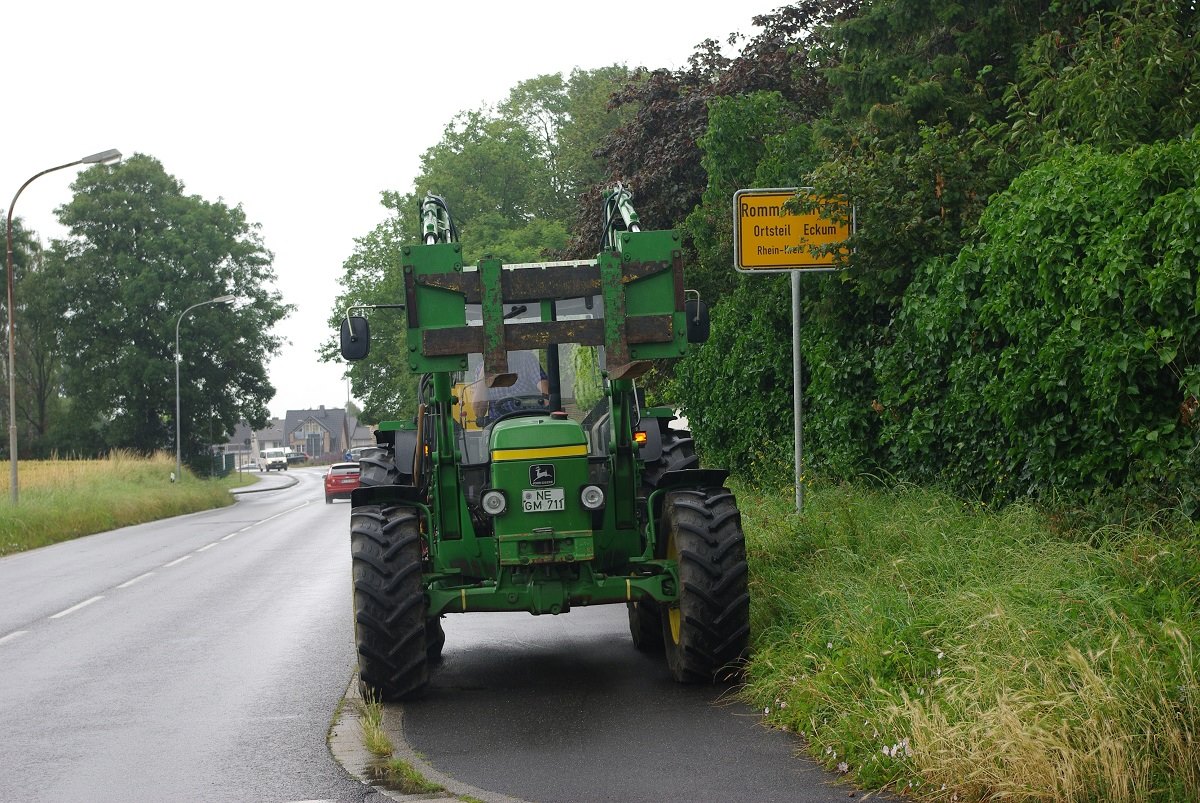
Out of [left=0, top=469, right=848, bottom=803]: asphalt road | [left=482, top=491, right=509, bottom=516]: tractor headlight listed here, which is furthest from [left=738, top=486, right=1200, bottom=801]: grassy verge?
[left=482, top=491, right=509, bottom=516]: tractor headlight

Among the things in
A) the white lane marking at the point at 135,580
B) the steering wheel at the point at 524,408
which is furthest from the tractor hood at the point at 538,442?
the white lane marking at the point at 135,580

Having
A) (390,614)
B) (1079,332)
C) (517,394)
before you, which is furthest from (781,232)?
(390,614)

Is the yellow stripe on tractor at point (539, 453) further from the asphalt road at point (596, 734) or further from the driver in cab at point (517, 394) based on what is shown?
the asphalt road at point (596, 734)

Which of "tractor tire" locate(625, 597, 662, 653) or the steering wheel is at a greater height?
the steering wheel

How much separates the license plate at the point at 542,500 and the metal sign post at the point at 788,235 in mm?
4516

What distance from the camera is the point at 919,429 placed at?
11.5 metres

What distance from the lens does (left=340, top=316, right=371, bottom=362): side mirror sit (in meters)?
9.27

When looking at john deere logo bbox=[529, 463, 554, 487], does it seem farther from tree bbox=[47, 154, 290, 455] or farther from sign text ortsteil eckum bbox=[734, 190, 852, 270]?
tree bbox=[47, 154, 290, 455]

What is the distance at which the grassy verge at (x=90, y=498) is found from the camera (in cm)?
2928

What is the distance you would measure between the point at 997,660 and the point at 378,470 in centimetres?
631

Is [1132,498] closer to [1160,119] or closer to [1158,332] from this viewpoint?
[1158,332]

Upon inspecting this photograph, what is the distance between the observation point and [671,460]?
1088 cm

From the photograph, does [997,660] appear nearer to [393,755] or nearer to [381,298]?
[393,755]

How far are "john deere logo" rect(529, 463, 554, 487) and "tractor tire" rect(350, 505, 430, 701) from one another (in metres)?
0.82
